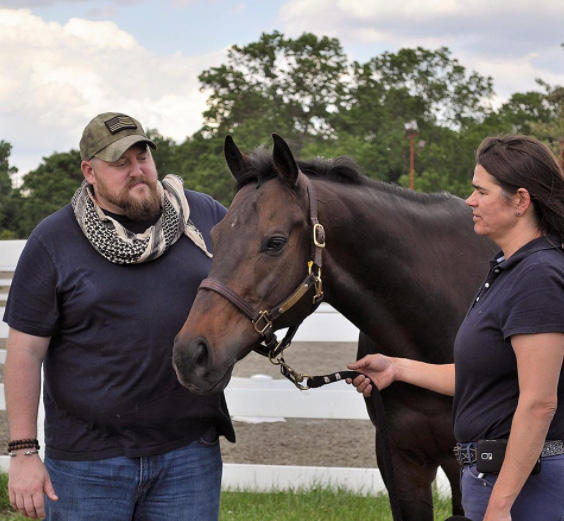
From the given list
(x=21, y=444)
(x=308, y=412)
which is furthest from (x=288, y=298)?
(x=308, y=412)

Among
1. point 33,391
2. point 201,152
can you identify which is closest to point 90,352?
point 33,391

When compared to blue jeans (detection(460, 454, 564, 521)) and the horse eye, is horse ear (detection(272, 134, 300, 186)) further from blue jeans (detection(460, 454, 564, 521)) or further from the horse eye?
blue jeans (detection(460, 454, 564, 521))

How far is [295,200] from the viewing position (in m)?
2.72

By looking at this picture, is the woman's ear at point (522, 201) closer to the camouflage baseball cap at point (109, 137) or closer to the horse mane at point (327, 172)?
the horse mane at point (327, 172)

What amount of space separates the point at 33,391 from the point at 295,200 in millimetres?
1151

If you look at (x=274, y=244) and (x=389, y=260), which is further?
(x=389, y=260)

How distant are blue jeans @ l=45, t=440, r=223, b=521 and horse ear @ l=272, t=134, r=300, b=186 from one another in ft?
3.40

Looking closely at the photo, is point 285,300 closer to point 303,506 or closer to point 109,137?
point 109,137

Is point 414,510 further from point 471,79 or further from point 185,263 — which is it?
point 471,79

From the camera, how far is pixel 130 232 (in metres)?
2.76

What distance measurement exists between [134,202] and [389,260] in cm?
99

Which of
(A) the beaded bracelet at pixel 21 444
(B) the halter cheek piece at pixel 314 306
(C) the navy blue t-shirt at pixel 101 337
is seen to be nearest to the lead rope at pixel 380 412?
(B) the halter cheek piece at pixel 314 306

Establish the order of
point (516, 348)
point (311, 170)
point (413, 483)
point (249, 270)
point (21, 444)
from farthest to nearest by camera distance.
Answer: point (413, 483) → point (311, 170) → point (21, 444) → point (249, 270) → point (516, 348)

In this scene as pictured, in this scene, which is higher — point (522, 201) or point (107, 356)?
point (522, 201)
